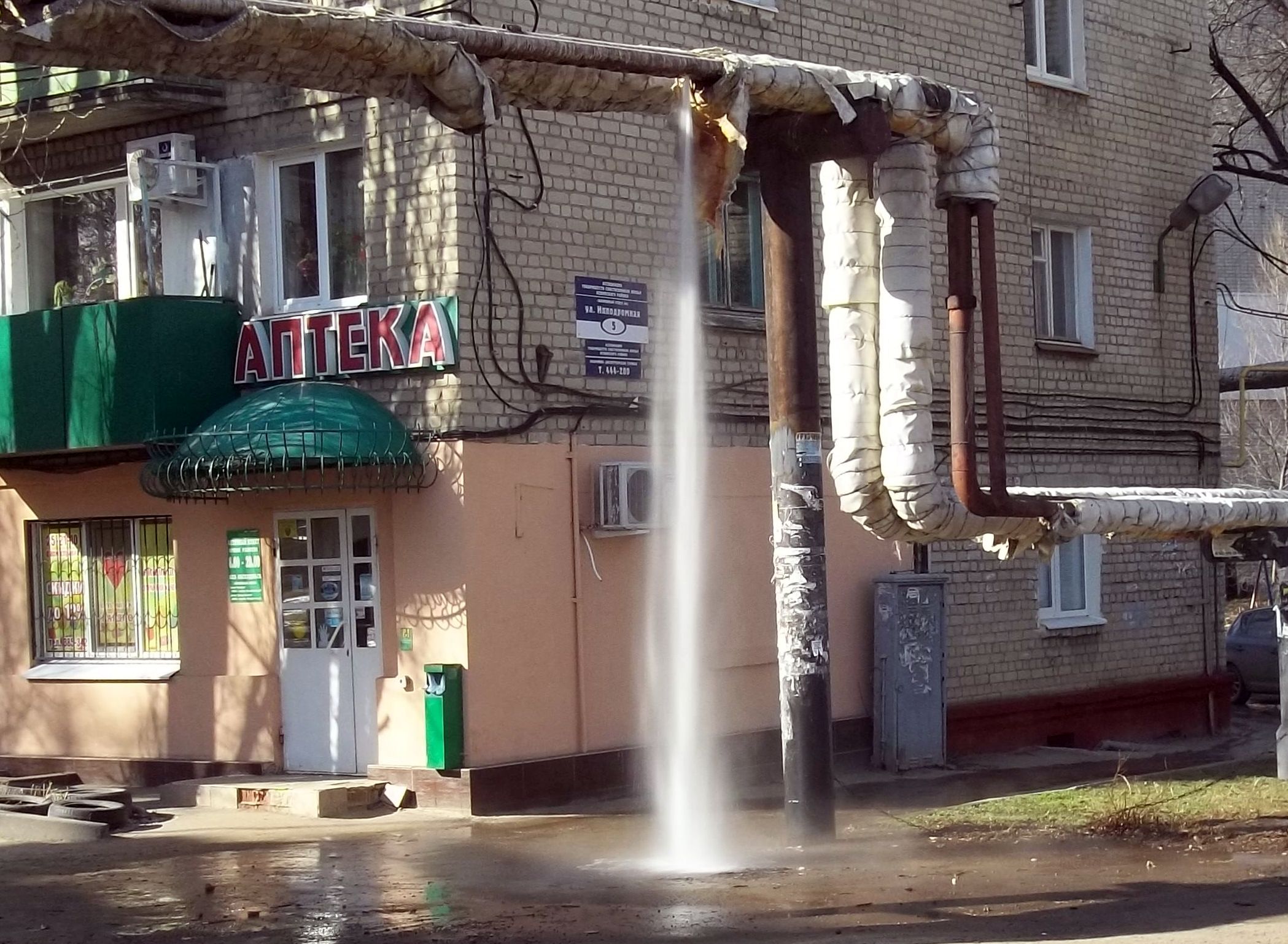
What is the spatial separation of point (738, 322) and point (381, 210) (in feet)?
11.0

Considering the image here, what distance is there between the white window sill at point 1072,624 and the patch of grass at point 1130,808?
481cm

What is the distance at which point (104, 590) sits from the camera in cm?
1539

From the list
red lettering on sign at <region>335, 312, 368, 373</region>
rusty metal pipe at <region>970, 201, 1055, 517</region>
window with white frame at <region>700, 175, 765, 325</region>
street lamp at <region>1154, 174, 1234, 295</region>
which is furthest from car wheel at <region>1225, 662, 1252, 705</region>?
red lettering on sign at <region>335, 312, 368, 373</region>

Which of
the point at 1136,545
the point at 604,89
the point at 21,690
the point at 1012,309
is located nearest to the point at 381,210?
the point at 604,89

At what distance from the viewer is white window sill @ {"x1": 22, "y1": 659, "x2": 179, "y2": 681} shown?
14.8 m

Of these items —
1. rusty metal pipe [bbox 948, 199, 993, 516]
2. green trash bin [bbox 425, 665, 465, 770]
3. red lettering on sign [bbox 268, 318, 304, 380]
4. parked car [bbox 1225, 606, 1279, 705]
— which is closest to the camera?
rusty metal pipe [bbox 948, 199, 993, 516]

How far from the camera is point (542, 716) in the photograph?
13.4 meters

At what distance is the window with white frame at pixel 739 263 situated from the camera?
49.7 ft

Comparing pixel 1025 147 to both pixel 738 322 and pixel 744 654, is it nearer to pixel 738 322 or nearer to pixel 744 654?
pixel 738 322

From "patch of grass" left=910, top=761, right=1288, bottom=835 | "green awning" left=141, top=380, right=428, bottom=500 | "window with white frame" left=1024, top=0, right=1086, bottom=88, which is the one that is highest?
"window with white frame" left=1024, top=0, right=1086, bottom=88

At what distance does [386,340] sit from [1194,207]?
1014 centimetres

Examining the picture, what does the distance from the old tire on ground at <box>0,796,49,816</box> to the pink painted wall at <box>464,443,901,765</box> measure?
3.05 metres

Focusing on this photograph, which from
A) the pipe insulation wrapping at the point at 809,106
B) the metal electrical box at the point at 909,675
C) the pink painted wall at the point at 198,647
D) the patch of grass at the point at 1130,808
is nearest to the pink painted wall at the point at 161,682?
the pink painted wall at the point at 198,647

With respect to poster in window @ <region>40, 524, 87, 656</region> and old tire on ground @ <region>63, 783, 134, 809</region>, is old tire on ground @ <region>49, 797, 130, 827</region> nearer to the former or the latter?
old tire on ground @ <region>63, 783, 134, 809</region>
